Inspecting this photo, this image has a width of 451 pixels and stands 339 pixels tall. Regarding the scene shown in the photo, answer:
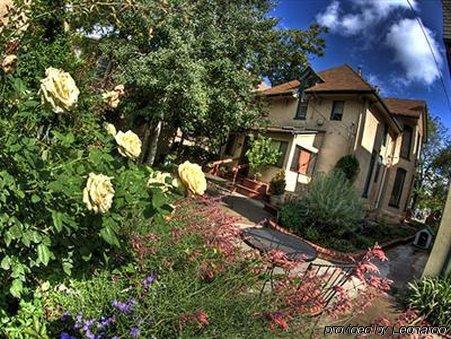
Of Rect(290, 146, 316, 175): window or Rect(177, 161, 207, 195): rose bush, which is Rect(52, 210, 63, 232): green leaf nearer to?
Rect(177, 161, 207, 195): rose bush

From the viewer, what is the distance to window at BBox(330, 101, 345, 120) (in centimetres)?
1912

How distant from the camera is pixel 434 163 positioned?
1297 inches

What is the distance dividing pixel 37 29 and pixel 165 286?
335 cm

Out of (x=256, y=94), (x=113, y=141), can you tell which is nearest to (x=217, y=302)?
(x=113, y=141)

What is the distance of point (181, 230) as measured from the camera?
3.20 meters

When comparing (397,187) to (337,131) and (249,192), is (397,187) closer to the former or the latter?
(337,131)

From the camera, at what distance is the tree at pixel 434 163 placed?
31.9 metres

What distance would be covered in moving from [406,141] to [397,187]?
3034 mm

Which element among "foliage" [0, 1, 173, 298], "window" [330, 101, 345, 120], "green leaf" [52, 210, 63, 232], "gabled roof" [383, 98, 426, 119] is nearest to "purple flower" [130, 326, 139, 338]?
"foliage" [0, 1, 173, 298]

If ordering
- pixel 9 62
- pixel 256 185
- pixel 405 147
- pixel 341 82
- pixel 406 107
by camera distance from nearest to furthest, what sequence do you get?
pixel 9 62
pixel 256 185
pixel 341 82
pixel 406 107
pixel 405 147

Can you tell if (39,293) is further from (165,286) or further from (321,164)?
(321,164)

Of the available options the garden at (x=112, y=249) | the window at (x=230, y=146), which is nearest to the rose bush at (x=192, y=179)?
the garden at (x=112, y=249)

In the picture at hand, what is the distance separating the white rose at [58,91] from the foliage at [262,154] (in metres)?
17.1

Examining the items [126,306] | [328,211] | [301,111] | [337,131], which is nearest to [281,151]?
[337,131]
